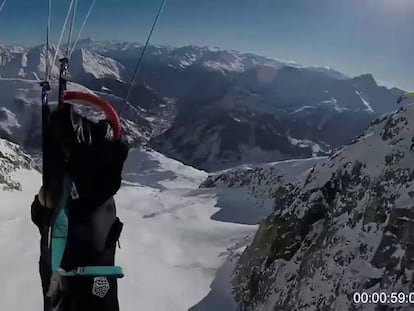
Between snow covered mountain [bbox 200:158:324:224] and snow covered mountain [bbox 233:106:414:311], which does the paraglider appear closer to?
snow covered mountain [bbox 233:106:414:311]

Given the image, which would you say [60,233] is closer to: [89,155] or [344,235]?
[89,155]

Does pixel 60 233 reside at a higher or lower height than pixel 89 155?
lower

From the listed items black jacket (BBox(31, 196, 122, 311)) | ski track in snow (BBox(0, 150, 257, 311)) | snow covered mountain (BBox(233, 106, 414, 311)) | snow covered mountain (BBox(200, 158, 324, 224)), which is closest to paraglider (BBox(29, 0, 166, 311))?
black jacket (BBox(31, 196, 122, 311))

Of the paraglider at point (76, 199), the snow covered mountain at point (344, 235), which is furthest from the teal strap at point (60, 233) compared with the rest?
the snow covered mountain at point (344, 235)

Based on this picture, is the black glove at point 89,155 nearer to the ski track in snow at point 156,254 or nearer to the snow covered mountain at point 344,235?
the snow covered mountain at point 344,235

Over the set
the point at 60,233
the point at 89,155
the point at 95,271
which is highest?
the point at 89,155

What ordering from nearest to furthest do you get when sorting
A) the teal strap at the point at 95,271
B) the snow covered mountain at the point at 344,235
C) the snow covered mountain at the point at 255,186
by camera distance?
the teal strap at the point at 95,271
the snow covered mountain at the point at 344,235
the snow covered mountain at the point at 255,186

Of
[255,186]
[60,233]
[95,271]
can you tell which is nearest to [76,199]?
[60,233]
